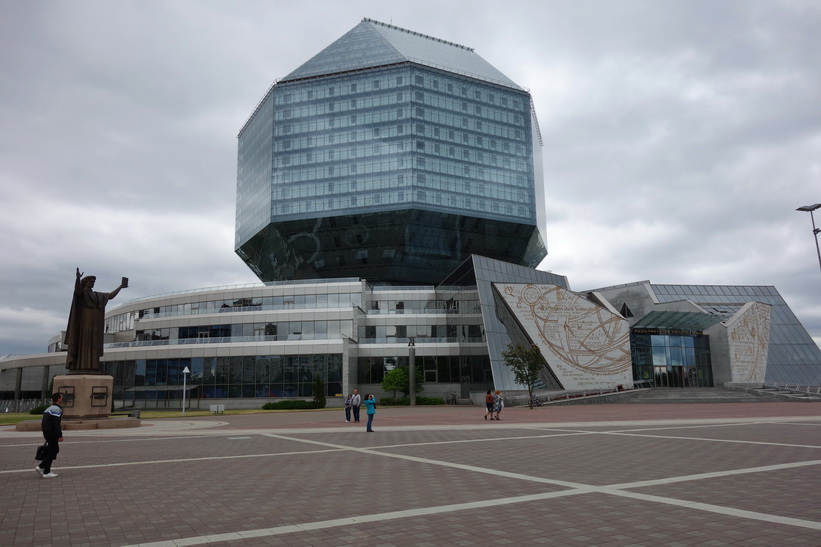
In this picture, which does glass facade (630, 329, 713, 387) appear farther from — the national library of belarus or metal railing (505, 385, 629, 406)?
metal railing (505, 385, 629, 406)

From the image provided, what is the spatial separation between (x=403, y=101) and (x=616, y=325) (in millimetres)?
51716

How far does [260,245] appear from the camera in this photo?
106 m

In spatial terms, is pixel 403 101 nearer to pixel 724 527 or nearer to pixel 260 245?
pixel 260 245

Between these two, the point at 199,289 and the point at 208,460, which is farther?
the point at 199,289

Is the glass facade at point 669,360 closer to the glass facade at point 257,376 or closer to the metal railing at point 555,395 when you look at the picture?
the metal railing at point 555,395

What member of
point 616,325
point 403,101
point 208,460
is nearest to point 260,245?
point 403,101

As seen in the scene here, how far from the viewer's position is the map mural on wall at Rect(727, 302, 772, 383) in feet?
232

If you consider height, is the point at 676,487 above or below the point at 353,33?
below

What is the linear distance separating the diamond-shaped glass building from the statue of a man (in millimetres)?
64638

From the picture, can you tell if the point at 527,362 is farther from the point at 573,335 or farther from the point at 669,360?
the point at 669,360

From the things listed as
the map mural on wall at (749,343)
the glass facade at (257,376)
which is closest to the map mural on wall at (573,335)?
the map mural on wall at (749,343)

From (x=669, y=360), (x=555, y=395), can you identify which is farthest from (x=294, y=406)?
(x=669, y=360)

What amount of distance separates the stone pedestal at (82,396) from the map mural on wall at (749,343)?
66.6m

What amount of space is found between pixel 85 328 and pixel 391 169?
68.7 m
